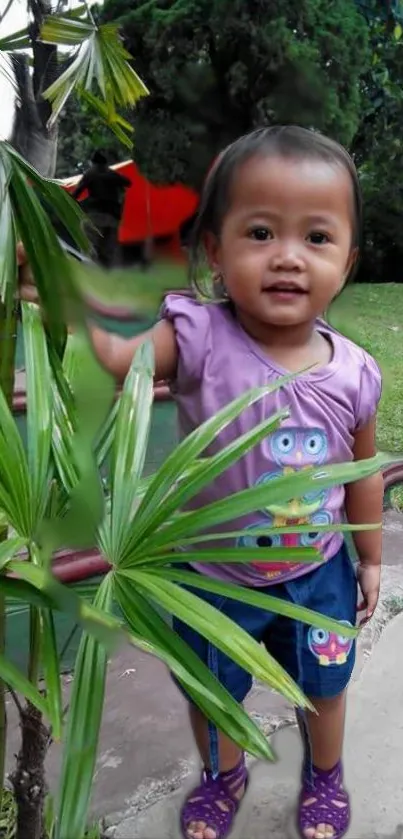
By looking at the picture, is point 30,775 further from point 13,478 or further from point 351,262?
point 351,262

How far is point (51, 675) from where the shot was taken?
2.29ft

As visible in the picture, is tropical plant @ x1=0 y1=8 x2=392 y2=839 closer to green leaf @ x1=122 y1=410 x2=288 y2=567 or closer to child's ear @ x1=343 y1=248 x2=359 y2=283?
green leaf @ x1=122 y1=410 x2=288 y2=567

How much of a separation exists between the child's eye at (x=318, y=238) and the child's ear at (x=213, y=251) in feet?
0.41

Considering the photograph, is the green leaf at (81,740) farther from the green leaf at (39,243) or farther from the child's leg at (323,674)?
the child's leg at (323,674)

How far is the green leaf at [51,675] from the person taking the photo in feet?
2.17

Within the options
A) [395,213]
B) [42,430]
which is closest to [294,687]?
[42,430]

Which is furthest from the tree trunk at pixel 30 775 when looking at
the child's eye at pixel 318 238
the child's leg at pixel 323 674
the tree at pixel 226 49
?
the tree at pixel 226 49

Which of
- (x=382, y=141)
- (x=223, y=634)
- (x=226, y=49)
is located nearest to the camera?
Answer: (x=223, y=634)

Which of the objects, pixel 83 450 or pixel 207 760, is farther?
pixel 207 760

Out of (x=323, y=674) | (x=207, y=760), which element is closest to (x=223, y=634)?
(x=323, y=674)

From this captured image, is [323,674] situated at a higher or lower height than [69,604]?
lower

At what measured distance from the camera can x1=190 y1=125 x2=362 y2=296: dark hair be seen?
102 cm

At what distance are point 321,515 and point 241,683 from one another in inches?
10.8

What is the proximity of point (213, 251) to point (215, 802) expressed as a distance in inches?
31.0
